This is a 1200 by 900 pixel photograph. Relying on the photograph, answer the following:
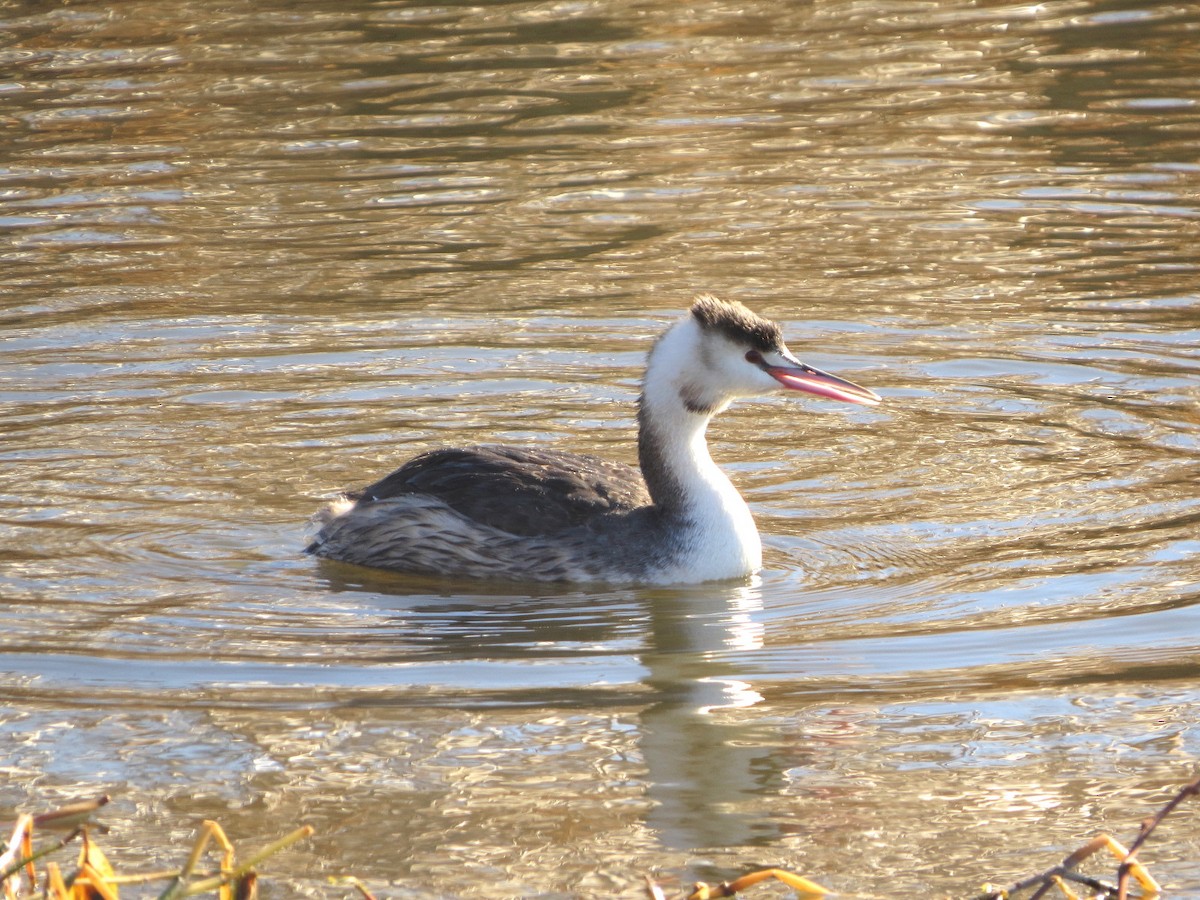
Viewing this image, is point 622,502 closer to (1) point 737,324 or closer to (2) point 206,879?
(1) point 737,324

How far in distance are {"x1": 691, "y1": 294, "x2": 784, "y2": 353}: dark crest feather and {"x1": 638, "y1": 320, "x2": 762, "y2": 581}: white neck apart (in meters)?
0.11

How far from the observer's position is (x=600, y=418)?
1010 centimetres

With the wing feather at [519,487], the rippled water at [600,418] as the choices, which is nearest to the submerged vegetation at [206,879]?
the rippled water at [600,418]

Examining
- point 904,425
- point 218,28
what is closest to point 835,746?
point 904,425

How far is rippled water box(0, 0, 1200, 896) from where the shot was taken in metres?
5.91


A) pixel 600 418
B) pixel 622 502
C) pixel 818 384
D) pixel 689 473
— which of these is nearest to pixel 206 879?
pixel 689 473

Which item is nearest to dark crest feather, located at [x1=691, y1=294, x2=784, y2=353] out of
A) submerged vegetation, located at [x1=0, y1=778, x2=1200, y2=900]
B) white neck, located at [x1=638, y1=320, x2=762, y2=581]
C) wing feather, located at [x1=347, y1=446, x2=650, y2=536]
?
white neck, located at [x1=638, y1=320, x2=762, y2=581]

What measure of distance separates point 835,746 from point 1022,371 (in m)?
4.74

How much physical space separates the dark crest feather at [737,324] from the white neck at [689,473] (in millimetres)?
107

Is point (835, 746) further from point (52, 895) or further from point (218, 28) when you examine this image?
point (218, 28)

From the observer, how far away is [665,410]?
823cm

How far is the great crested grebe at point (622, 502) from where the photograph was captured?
805cm

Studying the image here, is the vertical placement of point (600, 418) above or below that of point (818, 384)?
below

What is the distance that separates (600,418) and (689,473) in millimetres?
2003
